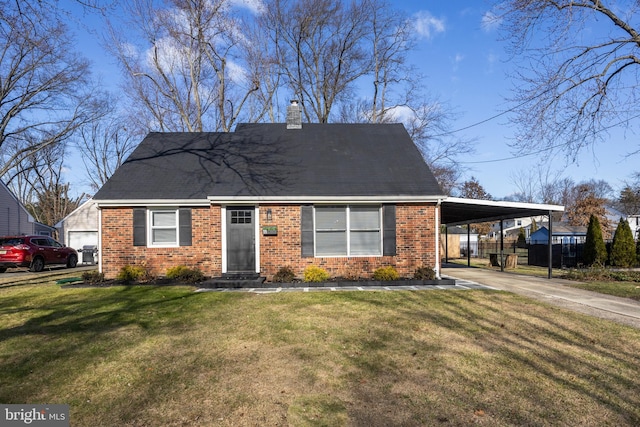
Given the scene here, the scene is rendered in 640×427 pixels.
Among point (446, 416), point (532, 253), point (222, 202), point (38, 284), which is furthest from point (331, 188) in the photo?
point (532, 253)

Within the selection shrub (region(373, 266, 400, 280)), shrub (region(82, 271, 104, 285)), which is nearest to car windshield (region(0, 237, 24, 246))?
shrub (region(82, 271, 104, 285))

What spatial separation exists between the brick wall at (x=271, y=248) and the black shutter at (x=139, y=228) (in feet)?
0.52

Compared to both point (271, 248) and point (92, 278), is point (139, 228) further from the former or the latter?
point (271, 248)

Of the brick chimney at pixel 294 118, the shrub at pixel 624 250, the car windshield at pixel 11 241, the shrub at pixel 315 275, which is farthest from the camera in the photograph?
the shrub at pixel 624 250

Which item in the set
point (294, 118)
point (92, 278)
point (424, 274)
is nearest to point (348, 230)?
point (424, 274)

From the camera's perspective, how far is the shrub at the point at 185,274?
454 inches

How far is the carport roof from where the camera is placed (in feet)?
41.3

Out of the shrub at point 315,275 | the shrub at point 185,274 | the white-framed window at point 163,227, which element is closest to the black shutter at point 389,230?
the shrub at point 315,275

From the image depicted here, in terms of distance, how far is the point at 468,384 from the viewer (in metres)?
4.23

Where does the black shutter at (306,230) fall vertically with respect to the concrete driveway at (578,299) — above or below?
above

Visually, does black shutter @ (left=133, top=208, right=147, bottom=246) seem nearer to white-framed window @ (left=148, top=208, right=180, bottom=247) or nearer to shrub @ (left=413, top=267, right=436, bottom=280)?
white-framed window @ (left=148, top=208, right=180, bottom=247)

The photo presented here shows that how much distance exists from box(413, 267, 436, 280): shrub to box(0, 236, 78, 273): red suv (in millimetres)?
17097

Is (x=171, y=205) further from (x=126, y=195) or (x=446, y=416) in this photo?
(x=446, y=416)

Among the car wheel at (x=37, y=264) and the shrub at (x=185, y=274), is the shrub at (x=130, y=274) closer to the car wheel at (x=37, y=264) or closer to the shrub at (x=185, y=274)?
the shrub at (x=185, y=274)
